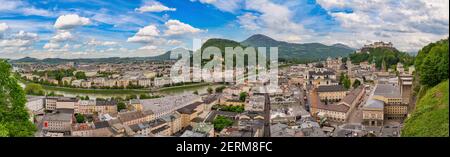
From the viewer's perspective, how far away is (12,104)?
3.02 metres

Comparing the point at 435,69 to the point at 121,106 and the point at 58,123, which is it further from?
the point at 121,106

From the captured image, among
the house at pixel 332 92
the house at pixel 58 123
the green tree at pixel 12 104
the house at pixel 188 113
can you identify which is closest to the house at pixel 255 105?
the house at pixel 188 113

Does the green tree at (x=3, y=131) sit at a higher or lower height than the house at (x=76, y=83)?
higher

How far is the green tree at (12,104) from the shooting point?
2959 mm

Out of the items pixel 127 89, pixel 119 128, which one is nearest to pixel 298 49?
pixel 127 89

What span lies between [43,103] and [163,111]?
6.03 m

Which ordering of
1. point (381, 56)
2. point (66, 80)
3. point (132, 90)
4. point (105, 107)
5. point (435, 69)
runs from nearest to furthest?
point (435, 69), point (105, 107), point (132, 90), point (66, 80), point (381, 56)

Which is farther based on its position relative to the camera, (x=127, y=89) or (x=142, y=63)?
(x=142, y=63)

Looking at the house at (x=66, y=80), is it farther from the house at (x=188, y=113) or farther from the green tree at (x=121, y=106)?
the house at (x=188, y=113)

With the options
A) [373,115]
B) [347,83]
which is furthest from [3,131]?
[347,83]
